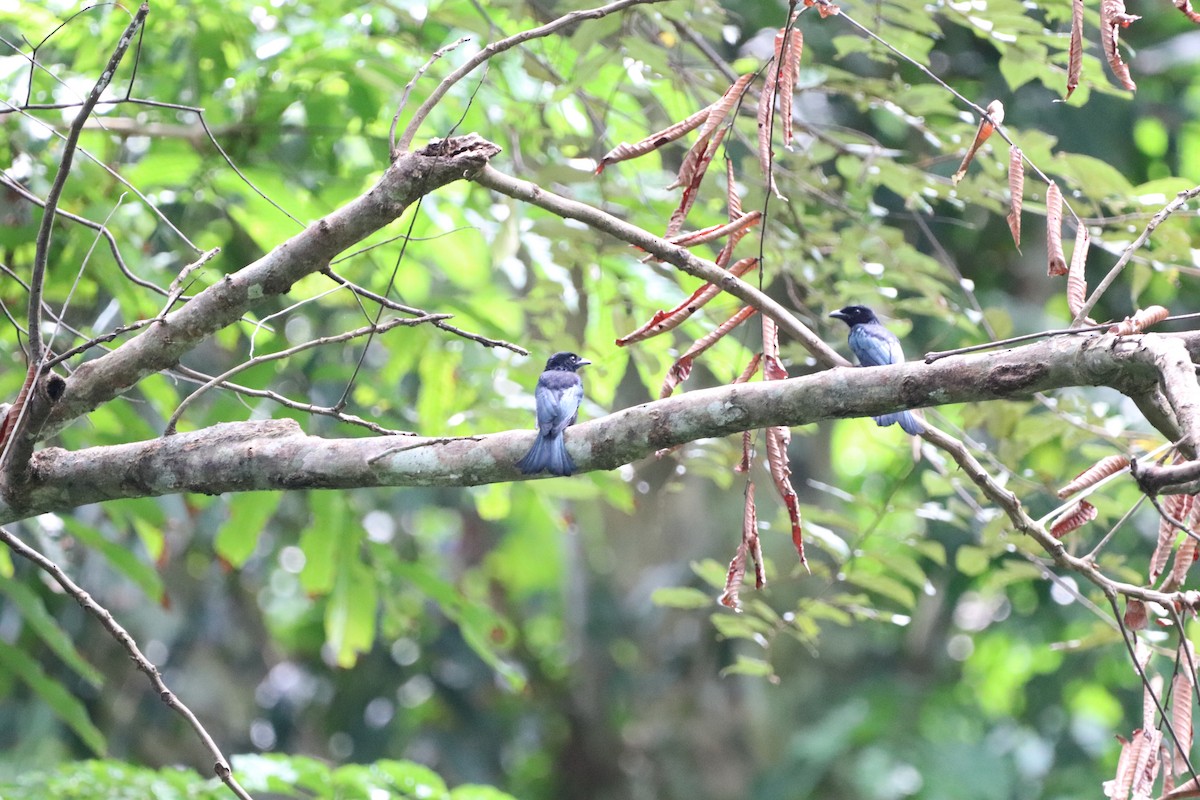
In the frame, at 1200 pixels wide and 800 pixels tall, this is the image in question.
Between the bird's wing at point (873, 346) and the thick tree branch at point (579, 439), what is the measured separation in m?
2.31

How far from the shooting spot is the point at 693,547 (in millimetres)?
9938

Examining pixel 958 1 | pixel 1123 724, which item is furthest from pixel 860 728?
pixel 958 1

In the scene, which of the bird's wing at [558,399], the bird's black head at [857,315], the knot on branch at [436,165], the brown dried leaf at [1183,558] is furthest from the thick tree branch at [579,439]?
the bird's black head at [857,315]

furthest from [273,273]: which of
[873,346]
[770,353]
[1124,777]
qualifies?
[873,346]

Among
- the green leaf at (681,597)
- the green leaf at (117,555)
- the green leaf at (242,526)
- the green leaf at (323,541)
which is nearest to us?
the green leaf at (681,597)

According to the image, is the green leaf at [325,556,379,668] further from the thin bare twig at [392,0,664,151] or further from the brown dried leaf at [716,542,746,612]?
the thin bare twig at [392,0,664,151]

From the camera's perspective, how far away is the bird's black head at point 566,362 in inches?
188

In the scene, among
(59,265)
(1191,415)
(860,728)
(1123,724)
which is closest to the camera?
(1191,415)

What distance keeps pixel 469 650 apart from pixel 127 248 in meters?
6.19

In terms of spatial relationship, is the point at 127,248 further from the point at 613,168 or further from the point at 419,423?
the point at 613,168

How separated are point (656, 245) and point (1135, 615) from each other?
4.83 feet

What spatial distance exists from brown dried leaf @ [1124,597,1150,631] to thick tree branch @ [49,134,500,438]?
1874 millimetres

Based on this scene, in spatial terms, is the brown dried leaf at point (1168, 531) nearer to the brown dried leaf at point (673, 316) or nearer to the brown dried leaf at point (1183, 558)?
the brown dried leaf at point (1183, 558)

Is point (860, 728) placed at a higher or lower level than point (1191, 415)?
lower
